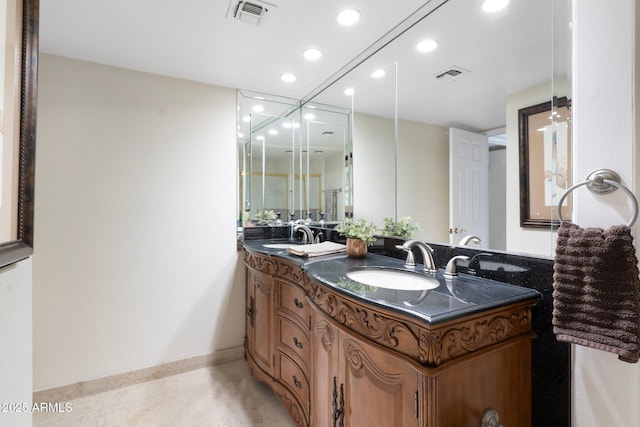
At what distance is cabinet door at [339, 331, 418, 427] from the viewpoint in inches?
33.3

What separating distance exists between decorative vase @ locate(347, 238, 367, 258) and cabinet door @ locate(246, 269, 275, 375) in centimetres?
55

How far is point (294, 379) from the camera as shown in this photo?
5.40 ft

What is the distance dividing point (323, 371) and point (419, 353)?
0.60m

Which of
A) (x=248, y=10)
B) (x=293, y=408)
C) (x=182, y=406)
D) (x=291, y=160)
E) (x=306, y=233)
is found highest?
(x=248, y=10)

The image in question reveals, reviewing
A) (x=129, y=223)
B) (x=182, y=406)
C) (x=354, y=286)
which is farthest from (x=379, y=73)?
(x=182, y=406)

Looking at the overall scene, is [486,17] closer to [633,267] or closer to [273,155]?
[633,267]

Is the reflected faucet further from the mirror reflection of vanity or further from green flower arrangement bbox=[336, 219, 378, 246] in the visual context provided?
green flower arrangement bbox=[336, 219, 378, 246]

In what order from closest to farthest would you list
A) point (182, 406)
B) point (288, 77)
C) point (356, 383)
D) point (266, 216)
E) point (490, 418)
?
point (490, 418) → point (356, 383) → point (182, 406) → point (288, 77) → point (266, 216)

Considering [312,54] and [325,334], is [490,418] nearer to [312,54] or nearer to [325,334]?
[325,334]

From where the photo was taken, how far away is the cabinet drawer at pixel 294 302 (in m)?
1.54

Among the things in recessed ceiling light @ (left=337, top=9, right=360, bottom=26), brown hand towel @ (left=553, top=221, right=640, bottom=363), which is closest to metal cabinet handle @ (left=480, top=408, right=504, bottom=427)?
brown hand towel @ (left=553, top=221, right=640, bottom=363)

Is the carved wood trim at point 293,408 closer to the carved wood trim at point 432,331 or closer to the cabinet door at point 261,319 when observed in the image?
the cabinet door at point 261,319

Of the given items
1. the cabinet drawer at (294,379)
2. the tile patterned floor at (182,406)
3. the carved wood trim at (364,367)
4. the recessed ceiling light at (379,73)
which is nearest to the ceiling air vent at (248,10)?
the recessed ceiling light at (379,73)

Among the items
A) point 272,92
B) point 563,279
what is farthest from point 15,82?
point 272,92
